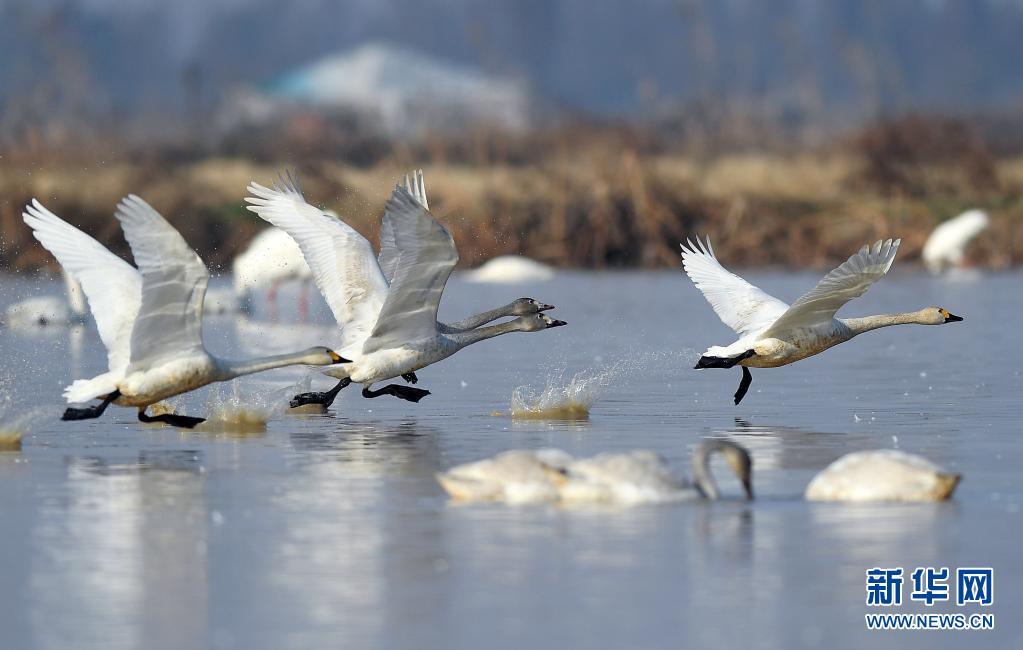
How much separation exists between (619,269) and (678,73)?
15445 centimetres

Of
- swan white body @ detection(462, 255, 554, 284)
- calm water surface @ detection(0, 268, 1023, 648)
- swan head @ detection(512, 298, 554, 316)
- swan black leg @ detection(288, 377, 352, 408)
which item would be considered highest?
swan white body @ detection(462, 255, 554, 284)

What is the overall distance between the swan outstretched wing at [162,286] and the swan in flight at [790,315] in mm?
3932

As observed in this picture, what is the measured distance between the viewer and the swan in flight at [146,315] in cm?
1140

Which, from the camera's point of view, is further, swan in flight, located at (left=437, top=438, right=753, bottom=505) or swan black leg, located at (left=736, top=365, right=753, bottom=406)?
swan black leg, located at (left=736, top=365, right=753, bottom=406)

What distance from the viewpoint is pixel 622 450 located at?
12.5 m

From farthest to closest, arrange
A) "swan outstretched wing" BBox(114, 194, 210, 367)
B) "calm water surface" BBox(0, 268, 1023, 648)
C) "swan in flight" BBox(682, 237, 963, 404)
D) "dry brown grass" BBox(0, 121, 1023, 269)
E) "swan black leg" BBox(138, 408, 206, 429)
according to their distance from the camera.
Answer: "dry brown grass" BBox(0, 121, 1023, 269)
"swan in flight" BBox(682, 237, 963, 404)
"swan black leg" BBox(138, 408, 206, 429)
"swan outstretched wing" BBox(114, 194, 210, 367)
"calm water surface" BBox(0, 268, 1023, 648)

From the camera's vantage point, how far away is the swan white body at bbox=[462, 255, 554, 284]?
30562 millimetres

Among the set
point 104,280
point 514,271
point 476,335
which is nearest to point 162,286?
point 104,280

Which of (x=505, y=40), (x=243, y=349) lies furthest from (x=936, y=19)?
(x=243, y=349)

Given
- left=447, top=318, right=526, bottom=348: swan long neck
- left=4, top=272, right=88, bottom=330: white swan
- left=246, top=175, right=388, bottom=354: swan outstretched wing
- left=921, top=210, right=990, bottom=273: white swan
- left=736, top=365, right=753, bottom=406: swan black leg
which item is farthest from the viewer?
left=921, top=210, right=990, bottom=273: white swan

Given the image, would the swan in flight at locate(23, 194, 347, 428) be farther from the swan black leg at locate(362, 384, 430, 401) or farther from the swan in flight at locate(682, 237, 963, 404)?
the swan in flight at locate(682, 237, 963, 404)

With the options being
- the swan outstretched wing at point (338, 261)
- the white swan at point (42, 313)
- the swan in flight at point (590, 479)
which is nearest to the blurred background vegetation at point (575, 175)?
the white swan at point (42, 313)

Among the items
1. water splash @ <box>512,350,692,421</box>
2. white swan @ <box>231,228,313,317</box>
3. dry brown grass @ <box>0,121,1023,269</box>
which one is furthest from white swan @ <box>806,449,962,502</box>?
dry brown grass @ <box>0,121,1023,269</box>

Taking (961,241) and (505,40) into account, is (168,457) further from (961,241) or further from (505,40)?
(505,40)
